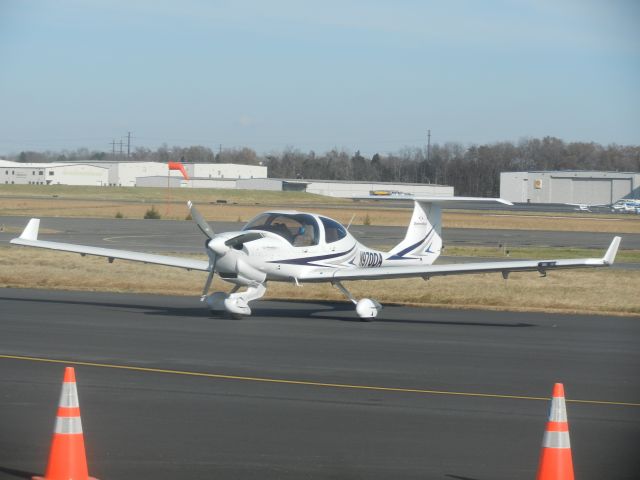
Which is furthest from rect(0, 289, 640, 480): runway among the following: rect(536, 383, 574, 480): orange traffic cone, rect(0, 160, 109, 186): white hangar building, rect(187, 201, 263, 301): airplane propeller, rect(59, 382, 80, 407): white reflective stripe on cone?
rect(0, 160, 109, 186): white hangar building

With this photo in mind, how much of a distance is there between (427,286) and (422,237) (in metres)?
3.80

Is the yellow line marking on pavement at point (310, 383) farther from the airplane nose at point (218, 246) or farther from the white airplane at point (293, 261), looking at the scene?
the white airplane at point (293, 261)

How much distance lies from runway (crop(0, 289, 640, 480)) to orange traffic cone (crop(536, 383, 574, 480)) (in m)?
0.82

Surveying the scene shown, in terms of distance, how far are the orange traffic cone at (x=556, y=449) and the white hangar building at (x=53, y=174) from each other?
145 meters

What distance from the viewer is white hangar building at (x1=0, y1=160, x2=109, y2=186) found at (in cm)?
14712

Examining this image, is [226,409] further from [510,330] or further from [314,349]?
[510,330]

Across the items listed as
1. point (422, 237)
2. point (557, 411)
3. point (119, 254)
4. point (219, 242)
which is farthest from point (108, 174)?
point (557, 411)

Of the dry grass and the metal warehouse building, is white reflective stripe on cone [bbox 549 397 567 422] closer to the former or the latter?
the dry grass

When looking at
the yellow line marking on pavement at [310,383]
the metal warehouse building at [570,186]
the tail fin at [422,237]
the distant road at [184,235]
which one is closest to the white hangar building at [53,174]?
the metal warehouse building at [570,186]

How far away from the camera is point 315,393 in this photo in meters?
10.3

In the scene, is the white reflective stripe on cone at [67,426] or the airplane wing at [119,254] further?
the airplane wing at [119,254]

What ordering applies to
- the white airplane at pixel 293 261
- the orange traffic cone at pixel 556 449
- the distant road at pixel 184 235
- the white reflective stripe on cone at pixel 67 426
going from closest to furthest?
the orange traffic cone at pixel 556 449 < the white reflective stripe on cone at pixel 67 426 < the white airplane at pixel 293 261 < the distant road at pixel 184 235

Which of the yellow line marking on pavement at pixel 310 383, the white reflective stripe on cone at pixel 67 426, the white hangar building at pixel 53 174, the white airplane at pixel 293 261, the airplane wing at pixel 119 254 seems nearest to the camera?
the white reflective stripe on cone at pixel 67 426

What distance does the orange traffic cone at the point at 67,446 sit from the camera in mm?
6340
